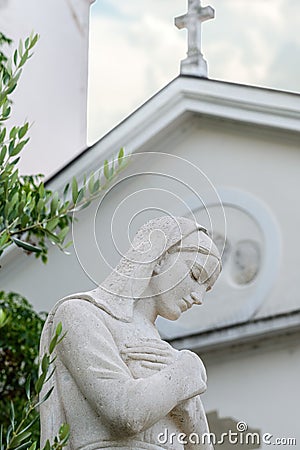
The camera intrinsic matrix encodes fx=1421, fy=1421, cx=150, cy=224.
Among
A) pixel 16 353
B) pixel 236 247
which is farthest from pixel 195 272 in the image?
pixel 236 247

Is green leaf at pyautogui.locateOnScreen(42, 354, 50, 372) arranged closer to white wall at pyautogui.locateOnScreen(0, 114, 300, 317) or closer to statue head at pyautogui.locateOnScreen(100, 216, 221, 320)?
statue head at pyautogui.locateOnScreen(100, 216, 221, 320)

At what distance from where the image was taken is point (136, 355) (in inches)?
168

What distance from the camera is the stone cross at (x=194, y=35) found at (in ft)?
46.1

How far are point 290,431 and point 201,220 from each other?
729 centimetres

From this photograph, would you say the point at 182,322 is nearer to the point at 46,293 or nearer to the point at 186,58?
the point at 46,293

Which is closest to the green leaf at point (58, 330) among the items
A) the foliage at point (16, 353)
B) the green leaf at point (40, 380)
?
the green leaf at point (40, 380)

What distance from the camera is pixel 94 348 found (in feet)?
13.8

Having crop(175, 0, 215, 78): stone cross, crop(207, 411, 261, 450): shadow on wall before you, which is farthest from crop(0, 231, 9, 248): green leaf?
crop(175, 0, 215, 78): stone cross

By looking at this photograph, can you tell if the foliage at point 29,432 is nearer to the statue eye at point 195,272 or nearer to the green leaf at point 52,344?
the green leaf at point 52,344

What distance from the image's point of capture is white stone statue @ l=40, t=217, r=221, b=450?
13.5 feet

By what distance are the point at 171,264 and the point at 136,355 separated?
355 mm

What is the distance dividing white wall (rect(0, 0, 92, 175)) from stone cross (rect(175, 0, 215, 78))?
3.88 m

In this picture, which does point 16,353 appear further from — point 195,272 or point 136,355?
point 136,355

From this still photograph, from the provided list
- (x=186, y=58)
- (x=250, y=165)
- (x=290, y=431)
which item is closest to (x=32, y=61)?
(x=186, y=58)
